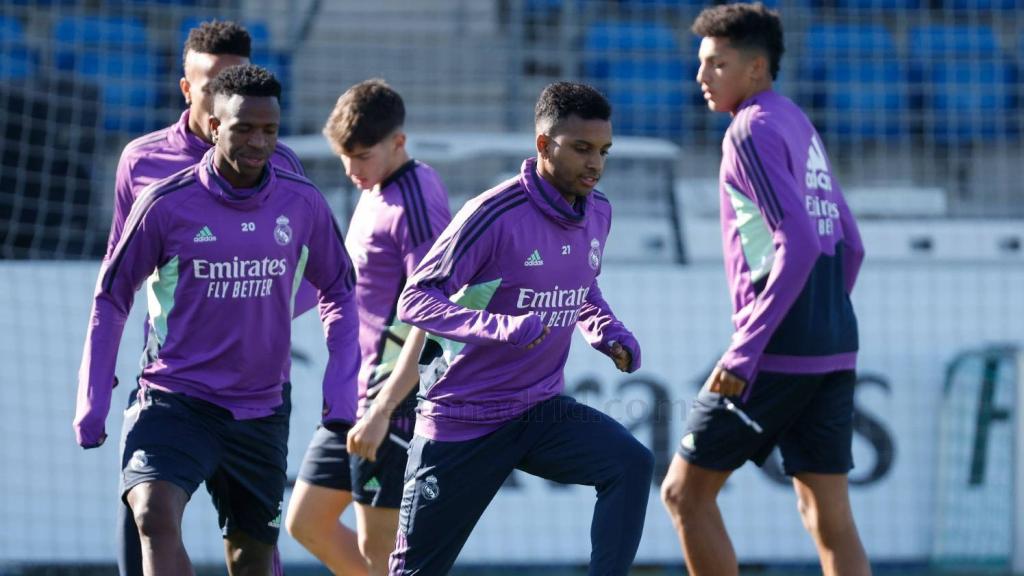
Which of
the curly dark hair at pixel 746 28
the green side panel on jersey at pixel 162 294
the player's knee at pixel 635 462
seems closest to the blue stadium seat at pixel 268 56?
the curly dark hair at pixel 746 28

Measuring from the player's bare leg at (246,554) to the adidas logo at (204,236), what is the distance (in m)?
0.92

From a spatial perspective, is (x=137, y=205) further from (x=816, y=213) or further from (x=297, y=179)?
(x=816, y=213)

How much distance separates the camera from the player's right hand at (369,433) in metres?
4.43

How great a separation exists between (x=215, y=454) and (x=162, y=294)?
0.50m

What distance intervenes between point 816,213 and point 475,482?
4.97 ft

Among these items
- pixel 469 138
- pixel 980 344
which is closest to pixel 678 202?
pixel 469 138

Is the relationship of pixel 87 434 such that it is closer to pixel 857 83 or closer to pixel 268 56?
pixel 268 56

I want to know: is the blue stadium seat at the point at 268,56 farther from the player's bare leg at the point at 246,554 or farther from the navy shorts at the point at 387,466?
the player's bare leg at the point at 246,554

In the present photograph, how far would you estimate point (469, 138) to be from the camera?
8297 millimetres

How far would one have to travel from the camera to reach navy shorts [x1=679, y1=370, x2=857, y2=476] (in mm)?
4555

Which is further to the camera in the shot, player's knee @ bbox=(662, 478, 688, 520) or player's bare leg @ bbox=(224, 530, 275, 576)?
player's knee @ bbox=(662, 478, 688, 520)

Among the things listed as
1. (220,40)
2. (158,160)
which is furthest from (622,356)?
(220,40)

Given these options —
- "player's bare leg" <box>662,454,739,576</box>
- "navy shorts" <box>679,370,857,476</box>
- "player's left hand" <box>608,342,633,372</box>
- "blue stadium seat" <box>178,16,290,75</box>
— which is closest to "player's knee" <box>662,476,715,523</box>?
"player's bare leg" <box>662,454,739,576</box>

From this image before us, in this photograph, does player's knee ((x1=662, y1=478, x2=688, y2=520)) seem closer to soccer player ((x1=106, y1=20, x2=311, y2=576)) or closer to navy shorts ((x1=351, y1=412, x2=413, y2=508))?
navy shorts ((x1=351, y1=412, x2=413, y2=508))
